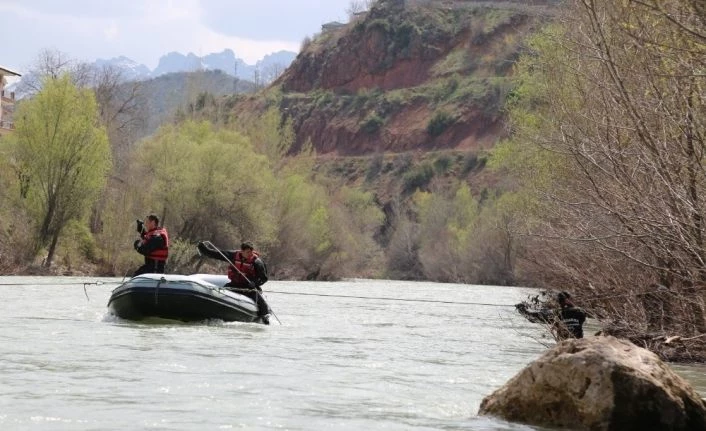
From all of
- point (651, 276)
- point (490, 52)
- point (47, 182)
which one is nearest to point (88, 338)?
point (651, 276)

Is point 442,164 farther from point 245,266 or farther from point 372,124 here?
point 245,266

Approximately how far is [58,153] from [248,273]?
25.2 metres

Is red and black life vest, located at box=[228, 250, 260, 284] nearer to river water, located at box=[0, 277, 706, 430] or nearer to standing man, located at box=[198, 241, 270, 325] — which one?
standing man, located at box=[198, 241, 270, 325]

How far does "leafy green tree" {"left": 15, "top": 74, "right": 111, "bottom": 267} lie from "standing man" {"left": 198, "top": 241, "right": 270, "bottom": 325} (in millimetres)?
24001

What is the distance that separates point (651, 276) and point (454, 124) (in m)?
89.4

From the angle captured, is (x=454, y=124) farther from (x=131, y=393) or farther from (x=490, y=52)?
(x=131, y=393)

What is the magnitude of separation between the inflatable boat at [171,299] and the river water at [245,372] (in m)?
0.23

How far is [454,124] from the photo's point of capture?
105250 mm

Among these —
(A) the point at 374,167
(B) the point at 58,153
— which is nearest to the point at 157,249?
(B) the point at 58,153

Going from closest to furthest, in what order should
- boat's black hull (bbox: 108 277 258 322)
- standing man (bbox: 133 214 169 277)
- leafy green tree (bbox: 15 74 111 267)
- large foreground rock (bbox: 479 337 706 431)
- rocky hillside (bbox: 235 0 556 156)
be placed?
large foreground rock (bbox: 479 337 706 431) → boat's black hull (bbox: 108 277 258 322) → standing man (bbox: 133 214 169 277) → leafy green tree (bbox: 15 74 111 267) → rocky hillside (bbox: 235 0 556 156)

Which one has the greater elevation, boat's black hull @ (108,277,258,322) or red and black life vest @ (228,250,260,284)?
red and black life vest @ (228,250,260,284)

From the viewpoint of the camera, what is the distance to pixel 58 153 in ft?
141

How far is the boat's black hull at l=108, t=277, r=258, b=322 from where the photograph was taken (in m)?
18.3

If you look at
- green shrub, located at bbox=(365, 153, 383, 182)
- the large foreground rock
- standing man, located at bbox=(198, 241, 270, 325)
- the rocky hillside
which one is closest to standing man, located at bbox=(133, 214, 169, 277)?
standing man, located at bbox=(198, 241, 270, 325)
